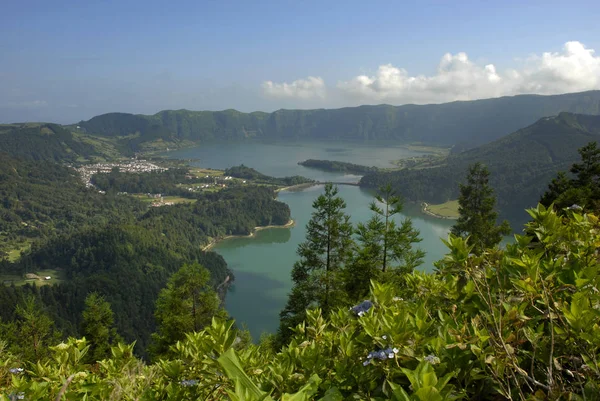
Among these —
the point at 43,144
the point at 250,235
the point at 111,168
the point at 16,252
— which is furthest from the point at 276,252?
the point at 43,144

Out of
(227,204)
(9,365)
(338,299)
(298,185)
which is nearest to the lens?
(9,365)

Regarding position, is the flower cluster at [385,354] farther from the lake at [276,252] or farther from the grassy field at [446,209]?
the grassy field at [446,209]

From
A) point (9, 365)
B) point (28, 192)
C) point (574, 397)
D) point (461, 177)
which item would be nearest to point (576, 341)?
point (574, 397)

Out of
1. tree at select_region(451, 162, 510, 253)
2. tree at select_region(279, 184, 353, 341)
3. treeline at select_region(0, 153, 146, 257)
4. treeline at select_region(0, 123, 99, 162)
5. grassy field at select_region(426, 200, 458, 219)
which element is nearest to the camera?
tree at select_region(279, 184, 353, 341)

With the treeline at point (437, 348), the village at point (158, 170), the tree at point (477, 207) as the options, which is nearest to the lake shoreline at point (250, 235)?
the village at point (158, 170)

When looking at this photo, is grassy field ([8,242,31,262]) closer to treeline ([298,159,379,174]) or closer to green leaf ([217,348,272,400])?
→ treeline ([298,159,379,174])

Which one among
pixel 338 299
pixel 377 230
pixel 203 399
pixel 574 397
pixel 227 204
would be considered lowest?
pixel 227 204

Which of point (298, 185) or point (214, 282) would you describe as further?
point (298, 185)

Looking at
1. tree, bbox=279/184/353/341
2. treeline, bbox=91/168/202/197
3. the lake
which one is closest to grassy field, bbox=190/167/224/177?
treeline, bbox=91/168/202/197

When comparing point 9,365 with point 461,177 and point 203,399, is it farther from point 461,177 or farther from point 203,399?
point 461,177
